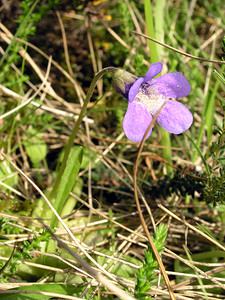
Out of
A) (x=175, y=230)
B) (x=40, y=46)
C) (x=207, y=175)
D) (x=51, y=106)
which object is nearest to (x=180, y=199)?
(x=175, y=230)

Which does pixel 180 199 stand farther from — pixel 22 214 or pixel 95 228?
pixel 22 214

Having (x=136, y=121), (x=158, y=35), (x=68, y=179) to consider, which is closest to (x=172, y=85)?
(x=136, y=121)

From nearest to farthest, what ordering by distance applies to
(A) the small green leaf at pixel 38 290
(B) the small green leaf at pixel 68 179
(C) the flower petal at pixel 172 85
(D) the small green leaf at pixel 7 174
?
1. (A) the small green leaf at pixel 38 290
2. (C) the flower petal at pixel 172 85
3. (B) the small green leaf at pixel 68 179
4. (D) the small green leaf at pixel 7 174

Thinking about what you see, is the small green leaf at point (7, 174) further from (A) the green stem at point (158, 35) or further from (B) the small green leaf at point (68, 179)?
(A) the green stem at point (158, 35)

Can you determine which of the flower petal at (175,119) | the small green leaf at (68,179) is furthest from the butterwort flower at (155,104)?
the small green leaf at (68,179)

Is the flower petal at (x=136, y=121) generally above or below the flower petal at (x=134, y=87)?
A: below

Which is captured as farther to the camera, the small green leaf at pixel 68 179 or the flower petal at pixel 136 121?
the small green leaf at pixel 68 179

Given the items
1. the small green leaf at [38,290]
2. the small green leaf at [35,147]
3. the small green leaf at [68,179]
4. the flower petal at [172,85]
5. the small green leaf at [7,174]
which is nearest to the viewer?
the small green leaf at [38,290]

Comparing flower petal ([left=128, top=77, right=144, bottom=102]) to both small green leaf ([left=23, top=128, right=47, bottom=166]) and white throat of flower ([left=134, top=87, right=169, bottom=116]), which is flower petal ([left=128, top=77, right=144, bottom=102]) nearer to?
white throat of flower ([left=134, top=87, right=169, bottom=116])

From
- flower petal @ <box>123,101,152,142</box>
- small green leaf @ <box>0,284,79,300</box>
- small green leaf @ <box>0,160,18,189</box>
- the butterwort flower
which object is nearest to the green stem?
the butterwort flower
